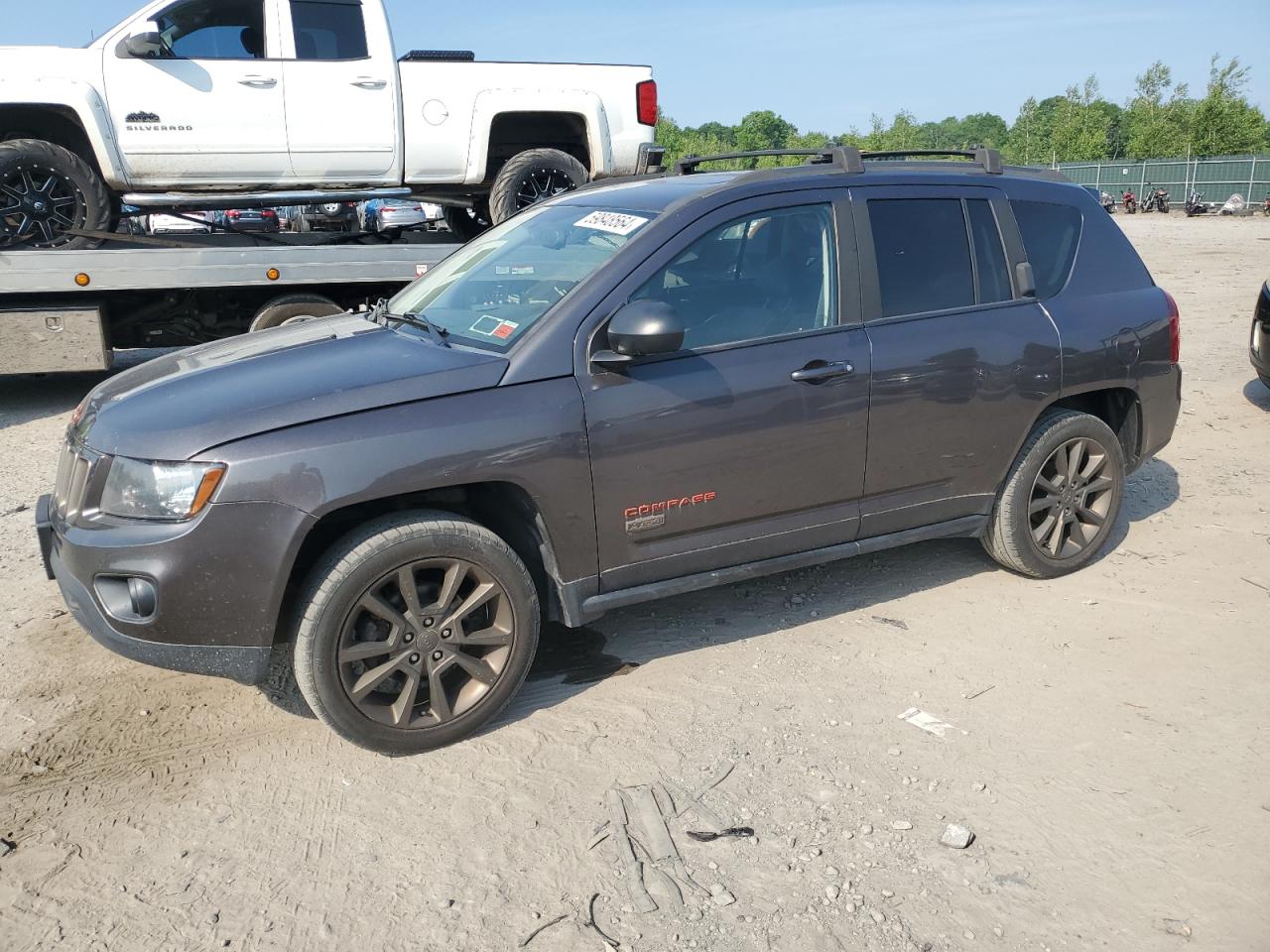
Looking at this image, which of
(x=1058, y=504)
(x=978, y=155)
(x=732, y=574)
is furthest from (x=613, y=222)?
(x=1058, y=504)

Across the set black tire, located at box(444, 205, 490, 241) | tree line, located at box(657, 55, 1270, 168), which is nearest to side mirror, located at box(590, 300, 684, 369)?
black tire, located at box(444, 205, 490, 241)

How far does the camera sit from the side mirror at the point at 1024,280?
4.45 metres

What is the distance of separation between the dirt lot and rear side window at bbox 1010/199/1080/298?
138 cm

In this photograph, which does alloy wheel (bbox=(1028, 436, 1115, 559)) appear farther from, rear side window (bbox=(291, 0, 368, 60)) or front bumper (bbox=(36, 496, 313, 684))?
rear side window (bbox=(291, 0, 368, 60))

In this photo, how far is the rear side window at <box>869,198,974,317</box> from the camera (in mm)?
4121

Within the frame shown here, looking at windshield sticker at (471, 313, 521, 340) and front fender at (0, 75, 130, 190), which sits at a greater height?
front fender at (0, 75, 130, 190)

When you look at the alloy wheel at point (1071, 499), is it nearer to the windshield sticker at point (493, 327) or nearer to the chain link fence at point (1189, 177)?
the windshield sticker at point (493, 327)

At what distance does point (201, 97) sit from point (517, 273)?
5.15m

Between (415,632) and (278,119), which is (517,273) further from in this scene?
(278,119)

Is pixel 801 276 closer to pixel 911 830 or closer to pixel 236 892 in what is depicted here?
pixel 911 830

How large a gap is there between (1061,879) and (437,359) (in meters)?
2.42

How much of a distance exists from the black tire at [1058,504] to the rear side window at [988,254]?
2.08 feet

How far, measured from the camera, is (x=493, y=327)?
3686 millimetres

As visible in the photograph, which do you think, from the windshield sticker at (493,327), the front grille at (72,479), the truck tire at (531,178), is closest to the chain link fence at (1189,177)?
the truck tire at (531,178)
